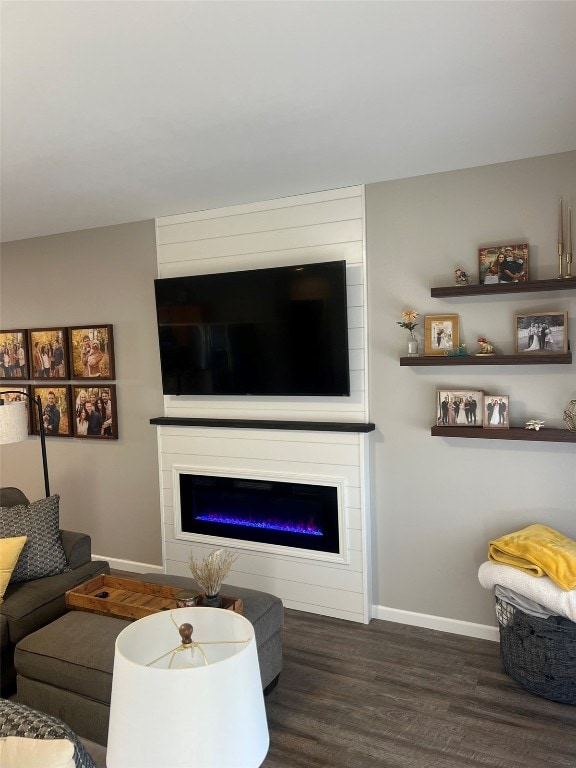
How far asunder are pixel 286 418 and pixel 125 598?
4.79 ft

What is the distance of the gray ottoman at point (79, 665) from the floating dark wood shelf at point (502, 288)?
1.84 m

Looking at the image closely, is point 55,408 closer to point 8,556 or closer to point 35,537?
point 35,537

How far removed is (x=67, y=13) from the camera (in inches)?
63.5

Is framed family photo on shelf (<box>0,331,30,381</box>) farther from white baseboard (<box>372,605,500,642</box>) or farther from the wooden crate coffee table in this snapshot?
white baseboard (<box>372,605,500,642</box>)

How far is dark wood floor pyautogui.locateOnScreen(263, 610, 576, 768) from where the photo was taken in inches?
91.4

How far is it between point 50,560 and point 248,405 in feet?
4.90

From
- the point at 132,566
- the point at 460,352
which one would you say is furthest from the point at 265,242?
the point at 132,566

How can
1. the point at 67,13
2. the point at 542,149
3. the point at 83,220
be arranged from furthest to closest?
the point at 83,220 → the point at 542,149 → the point at 67,13

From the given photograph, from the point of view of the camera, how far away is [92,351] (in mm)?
4371

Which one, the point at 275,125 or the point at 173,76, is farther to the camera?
the point at 275,125

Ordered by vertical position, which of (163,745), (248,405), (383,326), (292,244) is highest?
(292,244)

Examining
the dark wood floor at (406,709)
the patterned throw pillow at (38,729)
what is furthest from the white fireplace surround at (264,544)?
the patterned throw pillow at (38,729)

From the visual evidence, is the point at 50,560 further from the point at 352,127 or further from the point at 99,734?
the point at 352,127

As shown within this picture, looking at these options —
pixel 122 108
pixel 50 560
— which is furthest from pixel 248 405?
pixel 122 108
